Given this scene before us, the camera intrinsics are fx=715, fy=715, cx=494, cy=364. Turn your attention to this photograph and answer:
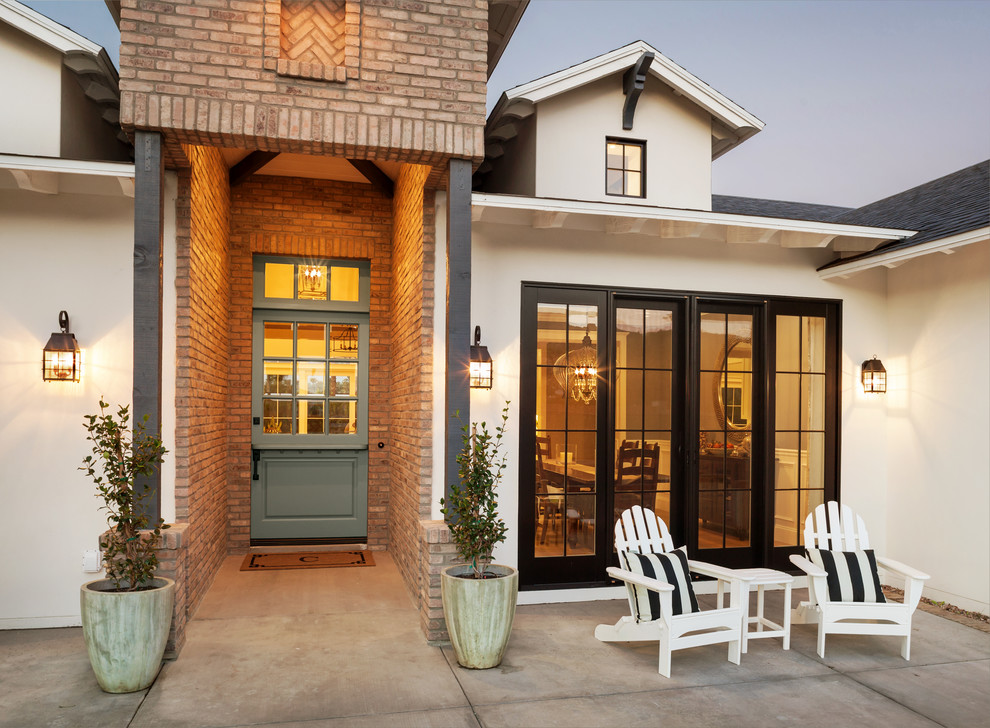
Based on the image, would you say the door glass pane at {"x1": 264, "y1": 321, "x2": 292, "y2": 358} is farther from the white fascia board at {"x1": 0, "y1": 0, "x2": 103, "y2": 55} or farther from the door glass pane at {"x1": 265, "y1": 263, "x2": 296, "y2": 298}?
the white fascia board at {"x1": 0, "y1": 0, "x2": 103, "y2": 55}

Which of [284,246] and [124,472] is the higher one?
[284,246]

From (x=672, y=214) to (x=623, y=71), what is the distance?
5.54 ft

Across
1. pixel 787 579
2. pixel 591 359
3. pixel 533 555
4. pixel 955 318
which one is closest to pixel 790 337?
pixel 955 318

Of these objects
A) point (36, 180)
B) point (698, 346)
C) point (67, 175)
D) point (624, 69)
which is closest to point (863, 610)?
point (698, 346)

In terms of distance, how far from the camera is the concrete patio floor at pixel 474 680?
3.39 m

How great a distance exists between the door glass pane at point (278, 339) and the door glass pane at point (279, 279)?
0.28 meters

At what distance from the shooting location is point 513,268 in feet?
17.7

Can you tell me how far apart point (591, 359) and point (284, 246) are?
10.3 ft

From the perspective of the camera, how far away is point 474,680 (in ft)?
12.6

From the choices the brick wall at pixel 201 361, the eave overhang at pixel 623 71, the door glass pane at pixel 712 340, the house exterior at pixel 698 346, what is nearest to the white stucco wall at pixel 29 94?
the brick wall at pixel 201 361

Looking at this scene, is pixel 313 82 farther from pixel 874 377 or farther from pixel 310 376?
pixel 874 377

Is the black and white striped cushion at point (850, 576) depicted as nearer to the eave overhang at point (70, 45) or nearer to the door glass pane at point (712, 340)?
the door glass pane at point (712, 340)

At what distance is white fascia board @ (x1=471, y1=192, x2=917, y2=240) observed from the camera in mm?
4777

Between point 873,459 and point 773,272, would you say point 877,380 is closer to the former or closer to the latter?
point 873,459
